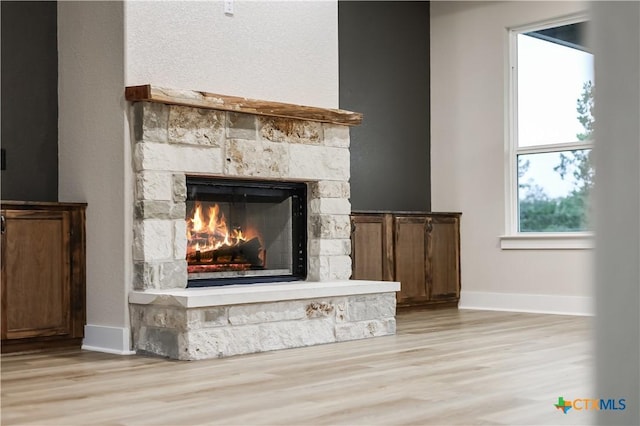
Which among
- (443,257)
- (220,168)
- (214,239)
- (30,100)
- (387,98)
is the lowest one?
(443,257)

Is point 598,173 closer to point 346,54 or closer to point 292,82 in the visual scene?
point 292,82

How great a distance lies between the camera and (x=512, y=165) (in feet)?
22.9

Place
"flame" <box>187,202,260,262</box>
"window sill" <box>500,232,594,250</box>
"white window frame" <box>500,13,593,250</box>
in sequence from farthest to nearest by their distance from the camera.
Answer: "white window frame" <box>500,13,593,250</box> < "window sill" <box>500,232,594,250</box> < "flame" <box>187,202,260,262</box>

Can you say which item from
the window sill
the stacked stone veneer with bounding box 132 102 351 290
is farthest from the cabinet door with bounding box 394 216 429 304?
the stacked stone veneer with bounding box 132 102 351 290

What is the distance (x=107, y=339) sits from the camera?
14.9ft

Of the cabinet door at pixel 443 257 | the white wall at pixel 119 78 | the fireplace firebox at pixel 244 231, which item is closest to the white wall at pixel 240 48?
the white wall at pixel 119 78

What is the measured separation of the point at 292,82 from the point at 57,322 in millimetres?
2131

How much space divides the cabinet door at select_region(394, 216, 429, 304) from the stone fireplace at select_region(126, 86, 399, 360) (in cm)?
143

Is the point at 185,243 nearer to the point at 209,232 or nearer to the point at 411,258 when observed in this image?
the point at 209,232

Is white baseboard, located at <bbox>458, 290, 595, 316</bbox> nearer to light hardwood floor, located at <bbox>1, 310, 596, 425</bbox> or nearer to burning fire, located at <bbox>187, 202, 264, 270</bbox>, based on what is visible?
light hardwood floor, located at <bbox>1, 310, 596, 425</bbox>

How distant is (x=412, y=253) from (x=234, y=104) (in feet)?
8.60

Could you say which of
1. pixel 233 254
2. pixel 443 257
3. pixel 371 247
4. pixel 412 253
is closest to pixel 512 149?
pixel 443 257

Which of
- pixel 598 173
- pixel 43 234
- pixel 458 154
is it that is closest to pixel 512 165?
pixel 458 154

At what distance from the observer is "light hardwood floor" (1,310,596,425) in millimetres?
2707
